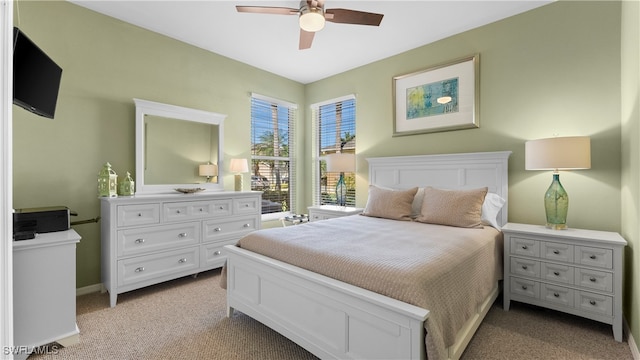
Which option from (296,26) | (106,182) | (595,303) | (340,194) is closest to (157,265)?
(106,182)

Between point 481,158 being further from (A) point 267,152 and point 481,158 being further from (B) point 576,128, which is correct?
(A) point 267,152

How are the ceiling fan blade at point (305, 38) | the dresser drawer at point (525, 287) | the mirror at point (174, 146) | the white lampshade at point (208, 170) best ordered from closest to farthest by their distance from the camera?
the dresser drawer at point (525, 287), the ceiling fan blade at point (305, 38), the mirror at point (174, 146), the white lampshade at point (208, 170)

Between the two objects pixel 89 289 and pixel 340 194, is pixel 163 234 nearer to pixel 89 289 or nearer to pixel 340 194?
pixel 89 289

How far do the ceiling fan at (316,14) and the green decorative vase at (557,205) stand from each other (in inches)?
80.2

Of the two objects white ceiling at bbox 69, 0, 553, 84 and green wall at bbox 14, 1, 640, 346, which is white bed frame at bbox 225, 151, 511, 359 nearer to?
green wall at bbox 14, 1, 640, 346

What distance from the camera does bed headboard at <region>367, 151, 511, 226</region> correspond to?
111 inches

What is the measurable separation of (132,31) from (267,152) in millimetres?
2190

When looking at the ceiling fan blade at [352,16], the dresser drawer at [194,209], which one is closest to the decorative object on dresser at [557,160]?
the ceiling fan blade at [352,16]

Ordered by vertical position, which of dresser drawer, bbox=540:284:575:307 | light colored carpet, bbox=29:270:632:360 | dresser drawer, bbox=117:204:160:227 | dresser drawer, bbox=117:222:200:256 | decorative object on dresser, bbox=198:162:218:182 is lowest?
light colored carpet, bbox=29:270:632:360

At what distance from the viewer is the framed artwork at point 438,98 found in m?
3.09

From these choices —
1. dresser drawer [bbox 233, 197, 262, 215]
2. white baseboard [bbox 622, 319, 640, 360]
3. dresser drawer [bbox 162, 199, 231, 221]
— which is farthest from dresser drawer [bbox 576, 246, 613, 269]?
dresser drawer [bbox 162, 199, 231, 221]

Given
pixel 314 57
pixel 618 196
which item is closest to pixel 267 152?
pixel 314 57

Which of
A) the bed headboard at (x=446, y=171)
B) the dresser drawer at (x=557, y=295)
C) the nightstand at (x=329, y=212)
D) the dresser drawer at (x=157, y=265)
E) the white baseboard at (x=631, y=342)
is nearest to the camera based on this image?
the white baseboard at (x=631, y=342)

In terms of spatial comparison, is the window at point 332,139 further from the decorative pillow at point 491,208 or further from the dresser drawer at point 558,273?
the dresser drawer at point 558,273
